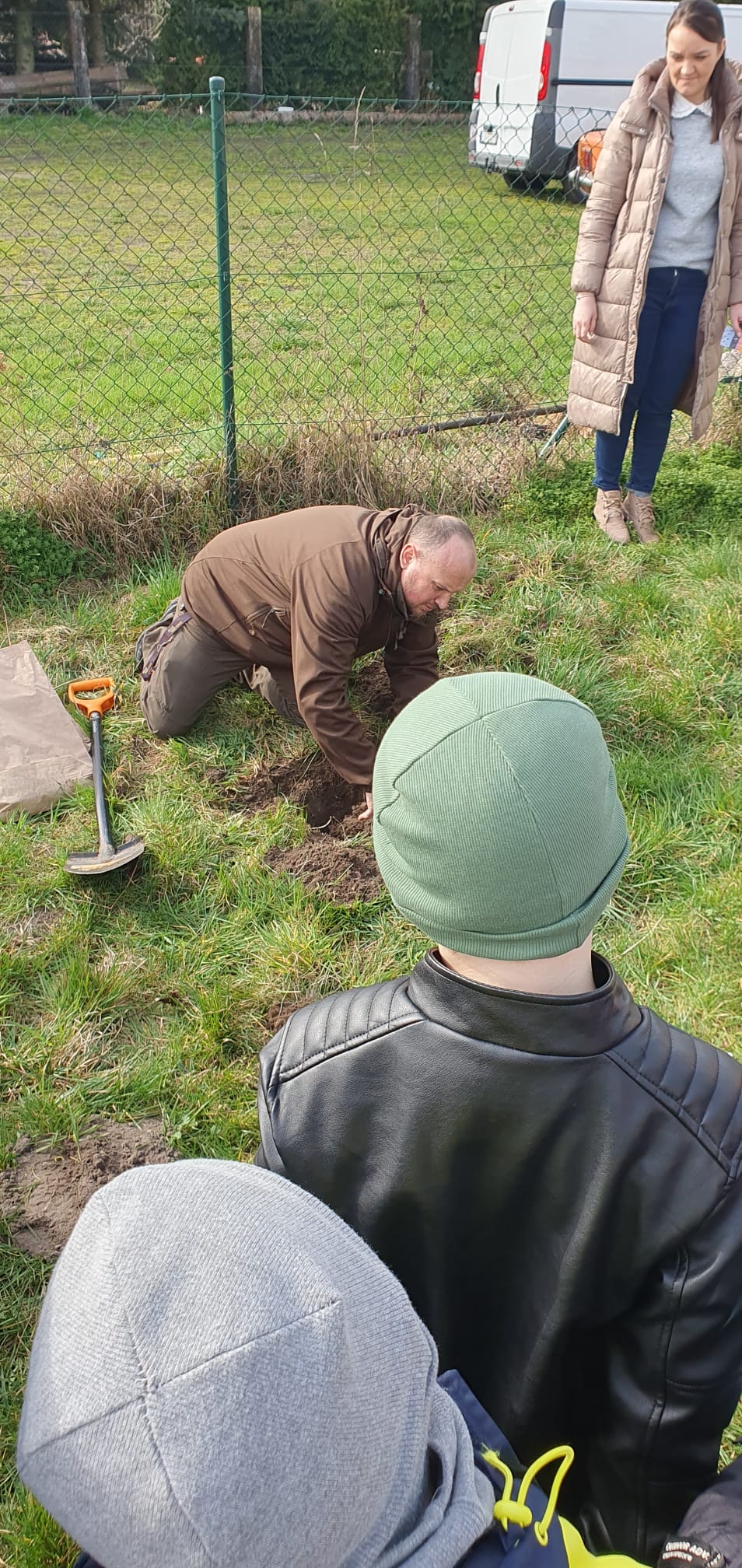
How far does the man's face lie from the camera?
2.92 metres

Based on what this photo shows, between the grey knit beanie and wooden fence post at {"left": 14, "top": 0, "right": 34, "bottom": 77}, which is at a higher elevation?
wooden fence post at {"left": 14, "top": 0, "right": 34, "bottom": 77}

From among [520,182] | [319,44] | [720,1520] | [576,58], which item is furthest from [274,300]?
[319,44]

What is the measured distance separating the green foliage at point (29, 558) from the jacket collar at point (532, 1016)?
3.40 m

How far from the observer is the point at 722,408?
5410 mm

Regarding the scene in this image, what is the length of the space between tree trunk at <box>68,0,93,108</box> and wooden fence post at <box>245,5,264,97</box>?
245 cm

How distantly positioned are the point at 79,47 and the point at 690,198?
51.3 feet

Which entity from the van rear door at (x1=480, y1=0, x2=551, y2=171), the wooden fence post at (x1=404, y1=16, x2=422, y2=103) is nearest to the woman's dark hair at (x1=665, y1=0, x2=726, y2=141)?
the van rear door at (x1=480, y1=0, x2=551, y2=171)

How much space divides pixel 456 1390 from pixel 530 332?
7.26 meters

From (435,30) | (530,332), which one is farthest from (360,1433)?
(435,30)

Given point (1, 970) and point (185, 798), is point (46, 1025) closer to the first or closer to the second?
point (1, 970)

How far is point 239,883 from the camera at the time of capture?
2.94m

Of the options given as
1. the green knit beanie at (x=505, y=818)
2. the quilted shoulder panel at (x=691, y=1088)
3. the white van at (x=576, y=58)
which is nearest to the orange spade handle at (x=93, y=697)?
the green knit beanie at (x=505, y=818)

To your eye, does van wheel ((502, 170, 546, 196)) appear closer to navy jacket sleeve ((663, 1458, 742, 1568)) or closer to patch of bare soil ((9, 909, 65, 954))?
patch of bare soil ((9, 909, 65, 954))

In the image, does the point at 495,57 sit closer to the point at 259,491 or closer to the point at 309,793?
the point at 259,491
